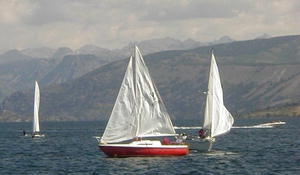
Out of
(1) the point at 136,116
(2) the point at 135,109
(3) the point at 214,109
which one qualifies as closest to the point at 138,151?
(1) the point at 136,116

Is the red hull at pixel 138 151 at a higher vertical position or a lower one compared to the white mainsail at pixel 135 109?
lower

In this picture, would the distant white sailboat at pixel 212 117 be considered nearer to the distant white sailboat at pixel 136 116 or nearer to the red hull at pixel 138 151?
the red hull at pixel 138 151

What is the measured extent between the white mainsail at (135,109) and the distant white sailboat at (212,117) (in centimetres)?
1210

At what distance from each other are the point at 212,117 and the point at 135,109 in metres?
15.6

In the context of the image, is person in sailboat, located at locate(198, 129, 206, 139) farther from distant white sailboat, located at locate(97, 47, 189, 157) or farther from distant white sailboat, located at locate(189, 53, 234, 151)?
distant white sailboat, located at locate(97, 47, 189, 157)

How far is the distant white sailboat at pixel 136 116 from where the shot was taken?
92.6 m

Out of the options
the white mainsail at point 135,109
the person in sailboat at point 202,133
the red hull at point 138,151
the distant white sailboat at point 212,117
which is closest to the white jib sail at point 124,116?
the white mainsail at point 135,109

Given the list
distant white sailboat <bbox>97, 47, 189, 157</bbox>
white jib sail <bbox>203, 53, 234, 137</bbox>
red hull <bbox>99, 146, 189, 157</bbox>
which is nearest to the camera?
red hull <bbox>99, 146, 189, 157</bbox>

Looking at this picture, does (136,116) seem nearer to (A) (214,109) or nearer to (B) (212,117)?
(B) (212,117)

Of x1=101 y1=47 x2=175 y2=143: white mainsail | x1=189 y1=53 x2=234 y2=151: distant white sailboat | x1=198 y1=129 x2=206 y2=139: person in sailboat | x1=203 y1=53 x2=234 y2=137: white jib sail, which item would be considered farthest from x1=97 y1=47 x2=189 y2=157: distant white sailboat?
x1=203 y1=53 x2=234 y2=137: white jib sail

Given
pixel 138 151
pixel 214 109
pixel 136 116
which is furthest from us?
pixel 214 109

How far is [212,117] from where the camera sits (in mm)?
104188

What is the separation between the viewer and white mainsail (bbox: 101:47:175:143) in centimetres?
9269

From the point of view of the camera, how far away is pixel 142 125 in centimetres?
9300
